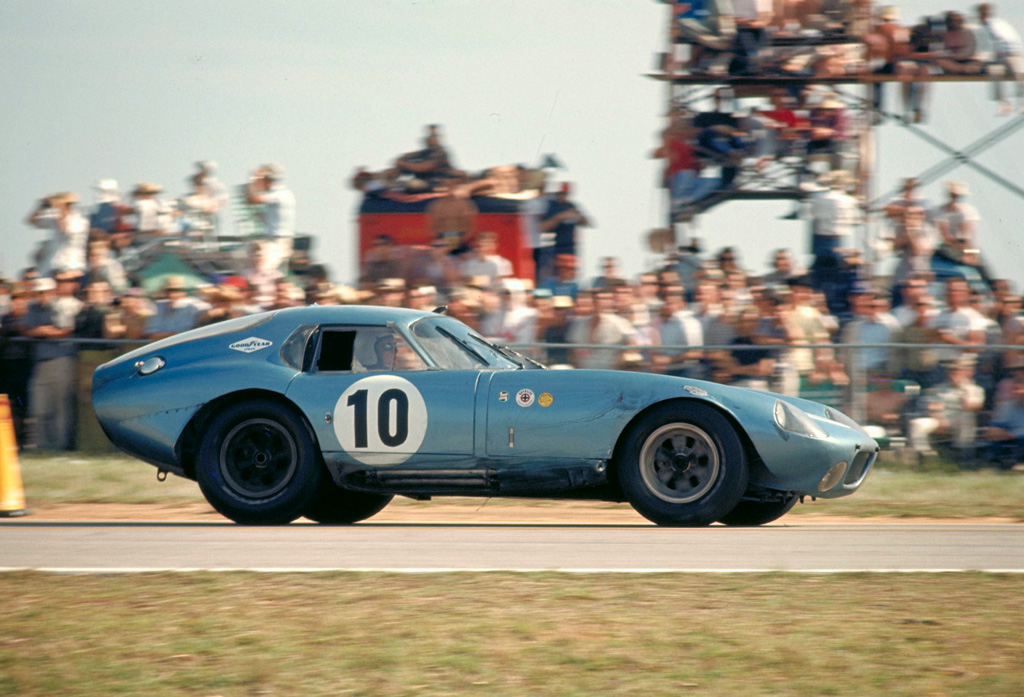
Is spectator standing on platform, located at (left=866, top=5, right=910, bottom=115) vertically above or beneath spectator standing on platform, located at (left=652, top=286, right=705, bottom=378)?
above

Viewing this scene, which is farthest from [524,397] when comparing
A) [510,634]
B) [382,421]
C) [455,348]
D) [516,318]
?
[516,318]

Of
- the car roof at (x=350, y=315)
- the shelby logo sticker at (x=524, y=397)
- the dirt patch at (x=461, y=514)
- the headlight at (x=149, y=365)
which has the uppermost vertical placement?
the car roof at (x=350, y=315)

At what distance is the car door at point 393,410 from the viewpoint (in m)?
7.32

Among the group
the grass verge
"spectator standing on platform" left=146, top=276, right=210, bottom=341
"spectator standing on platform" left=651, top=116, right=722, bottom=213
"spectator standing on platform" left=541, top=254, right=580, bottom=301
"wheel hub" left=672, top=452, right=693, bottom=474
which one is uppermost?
"spectator standing on platform" left=651, top=116, right=722, bottom=213

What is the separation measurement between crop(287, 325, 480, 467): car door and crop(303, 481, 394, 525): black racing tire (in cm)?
59

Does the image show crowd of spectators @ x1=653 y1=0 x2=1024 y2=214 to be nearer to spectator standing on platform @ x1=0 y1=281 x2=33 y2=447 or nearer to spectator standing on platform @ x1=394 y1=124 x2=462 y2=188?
spectator standing on platform @ x1=394 y1=124 x2=462 y2=188

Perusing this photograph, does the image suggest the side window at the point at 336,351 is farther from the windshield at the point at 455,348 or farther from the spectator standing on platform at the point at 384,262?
the spectator standing on platform at the point at 384,262

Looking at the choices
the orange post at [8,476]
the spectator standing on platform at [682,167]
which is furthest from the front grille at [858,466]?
the spectator standing on platform at [682,167]

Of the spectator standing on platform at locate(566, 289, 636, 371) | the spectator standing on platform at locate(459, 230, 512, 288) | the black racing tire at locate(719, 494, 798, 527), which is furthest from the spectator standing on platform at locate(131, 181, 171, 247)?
the black racing tire at locate(719, 494, 798, 527)

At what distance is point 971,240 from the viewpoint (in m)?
12.5

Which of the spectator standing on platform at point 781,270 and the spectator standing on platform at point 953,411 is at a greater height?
the spectator standing on platform at point 781,270

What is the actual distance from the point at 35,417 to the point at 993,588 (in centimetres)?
870

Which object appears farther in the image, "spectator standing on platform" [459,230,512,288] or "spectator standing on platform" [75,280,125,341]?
"spectator standing on platform" [459,230,512,288]

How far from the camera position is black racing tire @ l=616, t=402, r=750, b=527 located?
23.3 ft
